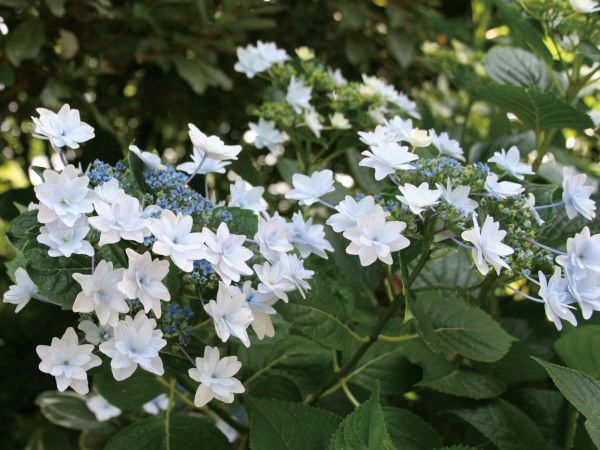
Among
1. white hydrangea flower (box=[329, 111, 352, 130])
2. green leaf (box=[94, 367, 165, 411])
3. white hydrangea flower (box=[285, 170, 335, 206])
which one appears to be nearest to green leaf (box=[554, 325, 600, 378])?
white hydrangea flower (box=[285, 170, 335, 206])

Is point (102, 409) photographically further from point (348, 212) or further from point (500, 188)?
point (500, 188)

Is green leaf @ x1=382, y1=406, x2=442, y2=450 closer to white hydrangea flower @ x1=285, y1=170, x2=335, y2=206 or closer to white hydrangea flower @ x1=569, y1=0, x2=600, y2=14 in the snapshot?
white hydrangea flower @ x1=285, y1=170, x2=335, y2=206

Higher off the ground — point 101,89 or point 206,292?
point 206,292

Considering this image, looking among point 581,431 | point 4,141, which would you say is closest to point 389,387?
point 581,431

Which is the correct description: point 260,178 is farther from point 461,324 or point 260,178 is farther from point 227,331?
point 227,331

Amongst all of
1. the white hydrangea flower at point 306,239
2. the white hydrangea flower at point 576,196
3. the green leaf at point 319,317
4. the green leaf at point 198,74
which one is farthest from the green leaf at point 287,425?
the green leaf at point 198,74

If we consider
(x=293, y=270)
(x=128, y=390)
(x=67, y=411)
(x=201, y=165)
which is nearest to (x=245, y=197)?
(x=201, y=165)
